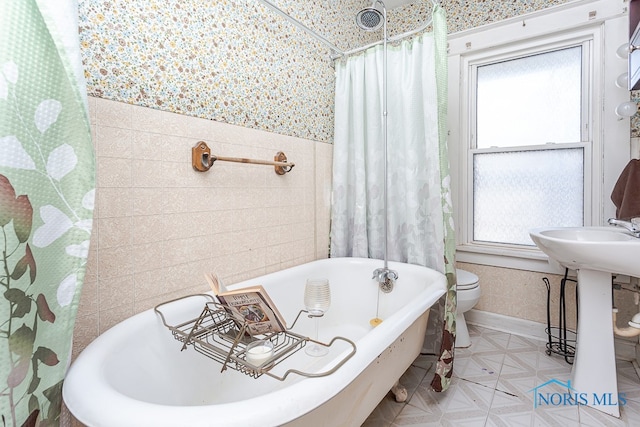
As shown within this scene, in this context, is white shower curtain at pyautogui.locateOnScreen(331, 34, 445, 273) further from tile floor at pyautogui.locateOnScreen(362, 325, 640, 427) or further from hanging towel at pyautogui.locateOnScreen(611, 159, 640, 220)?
hanging towel at pyautogui.locateOnScreen(611, 159, 640, 220)

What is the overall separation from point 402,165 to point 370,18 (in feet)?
2.67

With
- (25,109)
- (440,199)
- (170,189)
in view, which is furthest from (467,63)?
(25,109)

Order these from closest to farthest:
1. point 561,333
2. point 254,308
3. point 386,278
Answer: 1. point 254,308
2. point 386,278
3. point 561,333

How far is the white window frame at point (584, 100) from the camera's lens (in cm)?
192

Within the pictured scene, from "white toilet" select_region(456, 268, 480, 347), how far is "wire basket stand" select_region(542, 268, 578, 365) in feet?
1.51

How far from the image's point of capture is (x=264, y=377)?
54.2 inches

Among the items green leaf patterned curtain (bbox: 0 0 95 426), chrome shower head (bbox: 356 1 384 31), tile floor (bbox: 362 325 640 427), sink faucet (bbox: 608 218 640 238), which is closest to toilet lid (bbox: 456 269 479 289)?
tile floor (bbox: 362 325 640 427)

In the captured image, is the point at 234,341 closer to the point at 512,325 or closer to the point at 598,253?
the point at 598,253

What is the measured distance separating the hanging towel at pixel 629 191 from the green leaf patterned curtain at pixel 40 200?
7.91 ft

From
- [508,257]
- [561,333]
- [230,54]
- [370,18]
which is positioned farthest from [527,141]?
[230,54]

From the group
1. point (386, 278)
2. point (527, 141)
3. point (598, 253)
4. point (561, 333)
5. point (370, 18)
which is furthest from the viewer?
point (527, 141)

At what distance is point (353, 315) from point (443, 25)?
1.67m

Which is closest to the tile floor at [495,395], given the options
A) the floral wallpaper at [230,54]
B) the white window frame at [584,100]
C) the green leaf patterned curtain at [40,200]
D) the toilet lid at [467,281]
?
the toilet lid at [467,281]

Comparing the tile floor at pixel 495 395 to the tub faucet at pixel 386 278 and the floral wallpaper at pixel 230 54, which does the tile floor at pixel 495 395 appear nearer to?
the tub faucet at pixel 386 278
